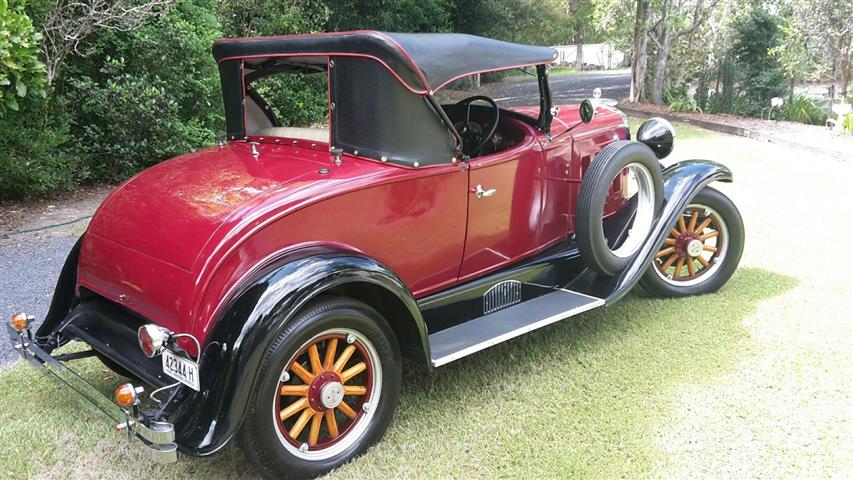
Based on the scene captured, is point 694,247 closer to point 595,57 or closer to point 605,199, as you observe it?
point 605,199

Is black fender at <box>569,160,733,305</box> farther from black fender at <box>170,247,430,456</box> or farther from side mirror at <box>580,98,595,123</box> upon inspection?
black fender at <box>170,247,430,456</box>

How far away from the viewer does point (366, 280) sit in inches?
104

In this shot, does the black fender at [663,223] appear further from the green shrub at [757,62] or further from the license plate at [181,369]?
the green shrub at [757,62]

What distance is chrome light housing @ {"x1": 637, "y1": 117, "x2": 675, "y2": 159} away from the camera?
4492mm

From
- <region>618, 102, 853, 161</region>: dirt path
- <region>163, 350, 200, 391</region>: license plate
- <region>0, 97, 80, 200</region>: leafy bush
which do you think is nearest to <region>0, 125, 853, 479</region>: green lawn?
<region>163, 350, 200, 391</region>: license plate

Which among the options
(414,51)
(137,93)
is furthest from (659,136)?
(137,93)

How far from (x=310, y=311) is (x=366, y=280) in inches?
10.5

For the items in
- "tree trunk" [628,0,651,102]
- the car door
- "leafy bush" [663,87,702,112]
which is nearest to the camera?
the car door

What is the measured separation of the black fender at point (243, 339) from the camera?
7.62 feet

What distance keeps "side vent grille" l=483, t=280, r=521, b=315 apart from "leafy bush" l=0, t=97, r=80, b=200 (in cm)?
543

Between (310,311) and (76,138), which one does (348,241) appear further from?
(76,138)

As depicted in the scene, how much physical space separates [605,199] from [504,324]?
103 centimetres

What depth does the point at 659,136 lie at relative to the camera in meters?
4.50

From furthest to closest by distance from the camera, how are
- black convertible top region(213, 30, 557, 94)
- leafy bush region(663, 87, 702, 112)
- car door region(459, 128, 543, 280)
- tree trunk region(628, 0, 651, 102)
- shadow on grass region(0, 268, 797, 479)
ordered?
tree trunk region(628, 0, 651, 102) → leafy bush region(663, 87, 702, 112) → car door region(459, 128, 543, 280) → black convertible top region(213, 30, 557, 94) → shadow on grass region(0, 268, 797, 479)
